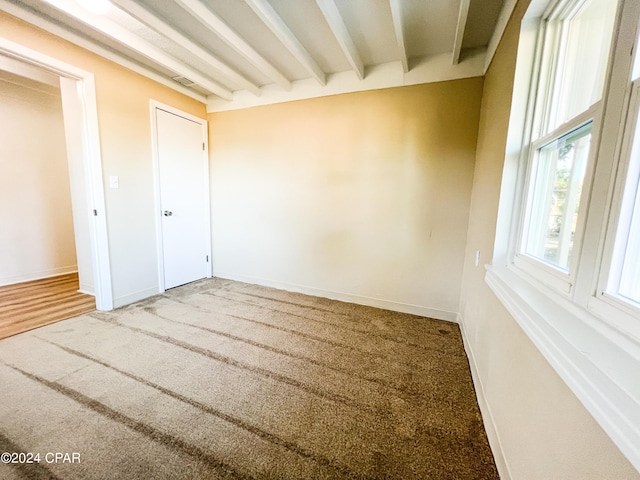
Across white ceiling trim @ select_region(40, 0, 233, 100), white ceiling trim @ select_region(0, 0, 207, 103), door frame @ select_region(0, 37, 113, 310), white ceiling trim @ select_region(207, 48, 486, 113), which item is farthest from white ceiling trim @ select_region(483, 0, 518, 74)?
door frame @ select_region(0, 37, 113, 310)

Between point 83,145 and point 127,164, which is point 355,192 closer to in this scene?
point 127,164

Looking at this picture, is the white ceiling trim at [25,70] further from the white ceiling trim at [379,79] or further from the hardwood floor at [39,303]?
the hardwood floor at [39,303]

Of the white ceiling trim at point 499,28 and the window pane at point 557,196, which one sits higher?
the white ceiling trim at point 499,28

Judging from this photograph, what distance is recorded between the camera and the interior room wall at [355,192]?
2.37m

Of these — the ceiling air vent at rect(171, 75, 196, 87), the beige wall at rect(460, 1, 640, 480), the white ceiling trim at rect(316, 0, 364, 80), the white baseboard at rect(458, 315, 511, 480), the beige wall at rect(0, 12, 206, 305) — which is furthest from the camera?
the ceiling air vent at rect(171, 75, 196, 87)

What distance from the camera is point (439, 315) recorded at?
8.29ft

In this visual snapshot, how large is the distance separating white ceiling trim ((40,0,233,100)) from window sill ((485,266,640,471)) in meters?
3.26

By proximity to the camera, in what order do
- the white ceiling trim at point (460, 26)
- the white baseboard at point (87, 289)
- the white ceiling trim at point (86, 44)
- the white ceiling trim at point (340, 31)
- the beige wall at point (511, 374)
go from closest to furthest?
the beige wall at point (511, 374), the white ceiling trim at point (460, 26), the white ceiling trim at point (340, 31), the white ceiling trim at point (86, 44), the white baseboard at point (87, 289)

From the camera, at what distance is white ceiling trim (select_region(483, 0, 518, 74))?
5.04 ft

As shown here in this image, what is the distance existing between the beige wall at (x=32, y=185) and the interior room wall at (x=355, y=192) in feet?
7.29

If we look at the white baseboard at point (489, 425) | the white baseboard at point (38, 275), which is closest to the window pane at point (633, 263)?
the white baseboard at point (489, 425)

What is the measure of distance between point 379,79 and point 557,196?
2021mm

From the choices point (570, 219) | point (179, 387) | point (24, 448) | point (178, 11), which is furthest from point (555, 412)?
point (178, 11)

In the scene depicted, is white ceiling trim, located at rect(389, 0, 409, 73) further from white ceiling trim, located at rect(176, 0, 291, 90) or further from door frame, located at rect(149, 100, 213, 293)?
door frame, located at rect(149, 100, 213, 293)
